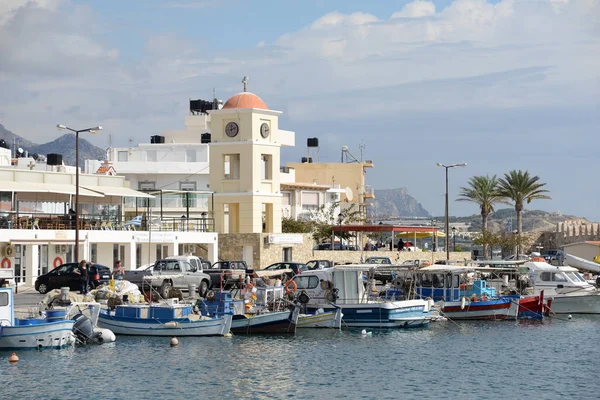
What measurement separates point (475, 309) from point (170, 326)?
16.5m

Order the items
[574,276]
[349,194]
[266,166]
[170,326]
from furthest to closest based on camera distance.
→ 1. [349,194]
2. [266,166]
3. [574,276]
4. [170,326]

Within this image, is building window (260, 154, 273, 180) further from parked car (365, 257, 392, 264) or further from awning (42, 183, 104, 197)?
awning (42, 183, 104, 197)

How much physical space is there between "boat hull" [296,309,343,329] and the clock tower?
29674 millimetres

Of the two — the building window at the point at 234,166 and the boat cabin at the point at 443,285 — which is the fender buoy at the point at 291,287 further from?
the building window at the point at 234,166

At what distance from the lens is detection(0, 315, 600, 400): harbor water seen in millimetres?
32594

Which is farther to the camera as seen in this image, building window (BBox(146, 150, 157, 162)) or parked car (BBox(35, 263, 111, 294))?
building window (BBox(146, 150, 157, 162))

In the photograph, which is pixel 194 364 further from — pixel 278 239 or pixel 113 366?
pixel 278 239

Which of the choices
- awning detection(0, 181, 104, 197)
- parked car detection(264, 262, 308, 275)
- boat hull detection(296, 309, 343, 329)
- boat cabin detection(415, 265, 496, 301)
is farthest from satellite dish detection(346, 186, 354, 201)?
boat hull detection(296, 309, 343, 329)

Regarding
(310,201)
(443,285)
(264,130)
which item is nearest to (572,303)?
(443,285)

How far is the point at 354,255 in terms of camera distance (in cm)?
8138

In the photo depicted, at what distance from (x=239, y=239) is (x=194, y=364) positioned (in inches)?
1513

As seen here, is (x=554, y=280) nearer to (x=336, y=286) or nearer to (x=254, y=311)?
(x=336, y=286)

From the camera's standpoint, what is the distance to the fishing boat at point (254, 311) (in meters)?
45.0

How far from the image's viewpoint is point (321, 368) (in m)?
37.0
